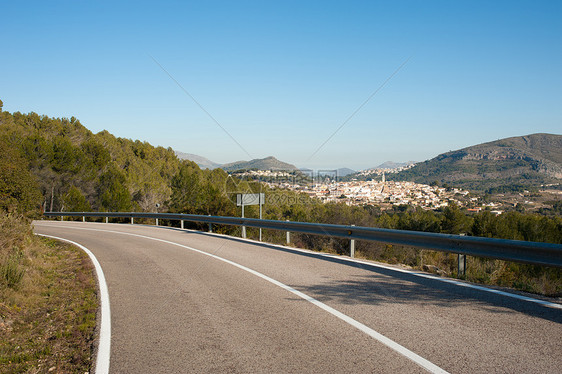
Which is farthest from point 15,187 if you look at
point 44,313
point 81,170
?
point 81,170

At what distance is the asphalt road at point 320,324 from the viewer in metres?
3.49

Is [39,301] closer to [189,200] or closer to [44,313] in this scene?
[44,313]

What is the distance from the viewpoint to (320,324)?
452 centimetres

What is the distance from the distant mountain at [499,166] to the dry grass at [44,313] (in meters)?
58.2

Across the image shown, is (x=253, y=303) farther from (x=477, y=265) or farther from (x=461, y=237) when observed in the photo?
(x=477, y=265)

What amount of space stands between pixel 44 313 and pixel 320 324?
423 cm

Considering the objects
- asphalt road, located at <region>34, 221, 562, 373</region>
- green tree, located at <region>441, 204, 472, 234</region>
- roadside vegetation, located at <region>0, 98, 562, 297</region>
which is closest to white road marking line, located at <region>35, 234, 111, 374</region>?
asphalt road, located at <region>34, 221, 562, 373</region>

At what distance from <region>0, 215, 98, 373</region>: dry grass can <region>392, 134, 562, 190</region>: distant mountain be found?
5816 cm

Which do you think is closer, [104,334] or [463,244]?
[104,334]

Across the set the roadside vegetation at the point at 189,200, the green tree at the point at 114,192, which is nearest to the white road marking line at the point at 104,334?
the roadside vegetation at the point at 189,200

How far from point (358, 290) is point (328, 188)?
1141 inches

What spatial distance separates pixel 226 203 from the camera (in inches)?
902

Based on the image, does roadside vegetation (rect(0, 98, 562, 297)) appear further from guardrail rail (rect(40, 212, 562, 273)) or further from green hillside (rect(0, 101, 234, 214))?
guardrail rail (rect(40, 212, 562, 273))

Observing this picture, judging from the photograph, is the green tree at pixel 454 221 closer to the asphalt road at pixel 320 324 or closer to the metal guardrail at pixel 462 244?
the metal guardrail at pixel 462 244
